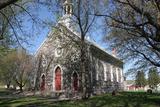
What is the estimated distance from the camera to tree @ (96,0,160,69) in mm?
21562

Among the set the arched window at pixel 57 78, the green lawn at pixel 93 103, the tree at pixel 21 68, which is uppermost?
the tree at pixel 21 68

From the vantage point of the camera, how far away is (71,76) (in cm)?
4316

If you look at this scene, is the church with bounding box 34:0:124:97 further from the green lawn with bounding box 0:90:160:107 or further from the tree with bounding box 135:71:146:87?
the green lawn with bounding box 0:90:160:107

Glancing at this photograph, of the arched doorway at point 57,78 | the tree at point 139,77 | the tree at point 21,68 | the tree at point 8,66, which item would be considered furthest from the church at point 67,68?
the tree at point 8,66

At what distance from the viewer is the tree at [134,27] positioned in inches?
849

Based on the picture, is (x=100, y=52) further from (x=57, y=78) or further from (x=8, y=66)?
(x=8, y=66)

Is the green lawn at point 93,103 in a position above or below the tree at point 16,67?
below

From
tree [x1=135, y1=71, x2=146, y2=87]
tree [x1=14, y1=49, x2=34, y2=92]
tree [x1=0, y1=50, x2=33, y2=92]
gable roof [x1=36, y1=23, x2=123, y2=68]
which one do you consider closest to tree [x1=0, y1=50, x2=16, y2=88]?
tree [x1=0, y1=50, x2=33, y2=92]

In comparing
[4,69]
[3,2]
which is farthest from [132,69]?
[4,69]

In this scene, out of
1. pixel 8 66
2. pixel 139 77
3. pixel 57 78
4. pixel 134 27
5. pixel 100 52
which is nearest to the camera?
pixel 134 27

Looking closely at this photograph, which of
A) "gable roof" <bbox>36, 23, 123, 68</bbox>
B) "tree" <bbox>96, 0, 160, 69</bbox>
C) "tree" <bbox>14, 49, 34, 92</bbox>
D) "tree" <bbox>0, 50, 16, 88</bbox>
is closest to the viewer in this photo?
"tree" <bbox>96, 0, 160, 69</bbox>

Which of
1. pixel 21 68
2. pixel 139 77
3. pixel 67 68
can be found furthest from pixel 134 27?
pixel 21 68

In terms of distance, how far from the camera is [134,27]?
24.8 meters

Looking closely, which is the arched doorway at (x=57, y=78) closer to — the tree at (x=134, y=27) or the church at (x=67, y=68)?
the church at (x=67, y=68)
